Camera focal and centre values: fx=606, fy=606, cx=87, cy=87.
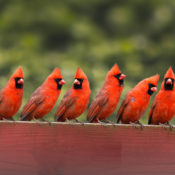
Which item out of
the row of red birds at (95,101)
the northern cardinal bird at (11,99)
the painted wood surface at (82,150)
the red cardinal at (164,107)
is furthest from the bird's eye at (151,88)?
the painted wood surface at (82,150)

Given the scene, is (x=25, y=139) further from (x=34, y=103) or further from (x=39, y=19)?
(x=39, y=19)

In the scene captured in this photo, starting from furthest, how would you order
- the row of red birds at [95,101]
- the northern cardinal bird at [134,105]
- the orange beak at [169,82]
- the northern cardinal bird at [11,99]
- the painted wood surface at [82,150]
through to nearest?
1. the northern cardinal bird at [134,105]
2. the row of red birds at [95,101]
3. the northern cardinal bird at [11,99]
4. the orange beak at [169,82]
5. the painted wood surface at [82,150]

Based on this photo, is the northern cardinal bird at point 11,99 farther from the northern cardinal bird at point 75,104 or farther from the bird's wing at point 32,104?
the northern cardinal bird at point 75,104

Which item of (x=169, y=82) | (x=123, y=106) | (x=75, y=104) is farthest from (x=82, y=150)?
(x=123, y=106)

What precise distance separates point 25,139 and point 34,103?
1.38m

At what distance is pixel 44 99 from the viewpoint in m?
4.42

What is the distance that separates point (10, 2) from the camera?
32.4ft

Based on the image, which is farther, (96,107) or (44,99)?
(44,99)

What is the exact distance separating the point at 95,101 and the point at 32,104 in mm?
444

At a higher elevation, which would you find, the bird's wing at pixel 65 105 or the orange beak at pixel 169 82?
the orange beak at pixel 169 82

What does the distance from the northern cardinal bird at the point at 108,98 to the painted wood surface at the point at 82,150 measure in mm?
1155

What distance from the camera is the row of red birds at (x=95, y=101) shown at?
13.9 ft

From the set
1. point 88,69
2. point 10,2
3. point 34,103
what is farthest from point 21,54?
point 34,103

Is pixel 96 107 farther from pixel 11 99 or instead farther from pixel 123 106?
pixel 11 99
